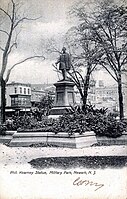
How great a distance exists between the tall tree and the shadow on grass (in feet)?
3.26

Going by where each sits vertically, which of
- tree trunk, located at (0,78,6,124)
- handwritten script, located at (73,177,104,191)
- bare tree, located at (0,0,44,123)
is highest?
bare tree, located at (0,0,44,123)

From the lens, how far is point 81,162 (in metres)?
5.94

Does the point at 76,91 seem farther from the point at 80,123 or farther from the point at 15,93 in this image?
the point at 15,93

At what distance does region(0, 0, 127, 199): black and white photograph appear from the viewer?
18.9 feet

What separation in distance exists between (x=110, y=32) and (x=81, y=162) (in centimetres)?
215

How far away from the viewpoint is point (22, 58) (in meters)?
6.55

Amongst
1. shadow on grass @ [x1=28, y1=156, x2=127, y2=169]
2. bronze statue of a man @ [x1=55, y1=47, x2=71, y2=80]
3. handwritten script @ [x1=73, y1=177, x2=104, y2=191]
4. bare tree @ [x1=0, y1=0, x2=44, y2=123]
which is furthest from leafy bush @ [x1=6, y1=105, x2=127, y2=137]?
bare tree @ [x1=0, y1=0, x2=44, y2=123]

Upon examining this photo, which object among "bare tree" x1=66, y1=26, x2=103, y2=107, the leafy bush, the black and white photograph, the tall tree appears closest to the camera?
the black and white photograph

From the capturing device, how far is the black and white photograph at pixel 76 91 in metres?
5.76

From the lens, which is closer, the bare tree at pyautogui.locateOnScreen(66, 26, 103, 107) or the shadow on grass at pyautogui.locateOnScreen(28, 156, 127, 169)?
the shadow on grass at pyautogui.locateOnScreen(28, 156, 127, 169)

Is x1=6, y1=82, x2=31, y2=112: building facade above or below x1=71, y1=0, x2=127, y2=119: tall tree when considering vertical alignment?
below

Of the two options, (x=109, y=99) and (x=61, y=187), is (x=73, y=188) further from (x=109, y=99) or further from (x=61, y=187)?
(x=109, y=99)

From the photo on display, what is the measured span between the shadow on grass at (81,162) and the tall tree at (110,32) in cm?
99

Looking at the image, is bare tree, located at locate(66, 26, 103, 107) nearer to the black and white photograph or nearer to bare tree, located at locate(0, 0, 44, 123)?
the black and white photograph
